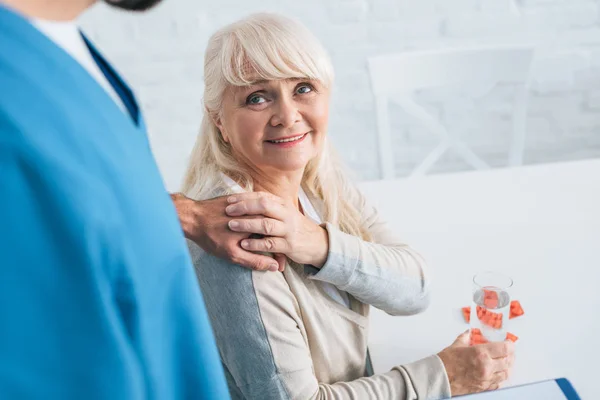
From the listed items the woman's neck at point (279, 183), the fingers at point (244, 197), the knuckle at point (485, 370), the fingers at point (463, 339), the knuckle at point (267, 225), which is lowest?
the knuckle at point (485, 370)

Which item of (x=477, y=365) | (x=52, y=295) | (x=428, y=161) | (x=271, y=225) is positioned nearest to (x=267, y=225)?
(x=271, y=225)

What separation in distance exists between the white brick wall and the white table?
1250 millimetres

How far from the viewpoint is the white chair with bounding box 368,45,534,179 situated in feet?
6.48

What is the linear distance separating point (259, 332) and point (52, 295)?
0.58 meters

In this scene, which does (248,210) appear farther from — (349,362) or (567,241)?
(567,241)

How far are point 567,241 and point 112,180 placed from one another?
4.00 feet

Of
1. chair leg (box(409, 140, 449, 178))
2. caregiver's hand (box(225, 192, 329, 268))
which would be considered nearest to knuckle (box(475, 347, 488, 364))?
caregiver's hand (box(225, 192, 329, 268))

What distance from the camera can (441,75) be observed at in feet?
6.59

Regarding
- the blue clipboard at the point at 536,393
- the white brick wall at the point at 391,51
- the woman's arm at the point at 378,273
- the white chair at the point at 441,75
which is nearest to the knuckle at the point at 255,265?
the woman's arm at the point at 378,273

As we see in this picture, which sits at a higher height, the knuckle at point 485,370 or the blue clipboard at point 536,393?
the knuckle at point 485,370

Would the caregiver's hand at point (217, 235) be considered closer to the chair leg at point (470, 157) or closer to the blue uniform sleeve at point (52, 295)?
the blue uniform sleeve at point (52, 295)

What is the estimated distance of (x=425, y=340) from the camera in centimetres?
118

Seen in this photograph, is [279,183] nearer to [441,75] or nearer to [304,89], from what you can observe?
[304,89]

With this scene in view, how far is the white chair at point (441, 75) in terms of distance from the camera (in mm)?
1977
